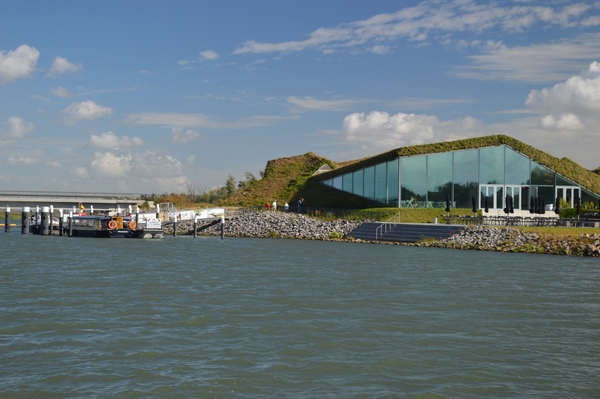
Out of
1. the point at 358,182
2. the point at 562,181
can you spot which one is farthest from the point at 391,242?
the point at 562,181

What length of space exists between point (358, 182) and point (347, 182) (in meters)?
1.94

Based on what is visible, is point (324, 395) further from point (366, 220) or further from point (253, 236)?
point (253, 236)

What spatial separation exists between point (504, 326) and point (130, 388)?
29.4 ft

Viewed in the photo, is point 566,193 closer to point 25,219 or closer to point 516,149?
point 516,149

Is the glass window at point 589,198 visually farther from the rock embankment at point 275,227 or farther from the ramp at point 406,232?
the rock embankment at point 275,227

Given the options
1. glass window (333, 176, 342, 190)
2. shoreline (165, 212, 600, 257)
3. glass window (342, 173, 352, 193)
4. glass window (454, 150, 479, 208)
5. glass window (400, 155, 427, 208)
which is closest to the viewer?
shoreline (165, 212, 600, 257)

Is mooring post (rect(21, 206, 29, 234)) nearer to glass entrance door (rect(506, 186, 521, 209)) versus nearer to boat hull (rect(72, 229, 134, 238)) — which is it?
boat hull (rect(72, 229, 134, 238))

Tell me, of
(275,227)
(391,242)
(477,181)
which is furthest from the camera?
(275,227)

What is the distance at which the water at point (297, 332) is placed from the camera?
10.4 meters

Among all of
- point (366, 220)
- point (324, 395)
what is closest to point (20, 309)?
point (324, 395)

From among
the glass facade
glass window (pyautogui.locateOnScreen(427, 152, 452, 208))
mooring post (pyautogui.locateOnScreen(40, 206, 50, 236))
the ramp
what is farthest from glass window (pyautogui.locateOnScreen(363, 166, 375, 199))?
mooring post (pyautogui.locateOnScreen(40, 206, 50, 236))

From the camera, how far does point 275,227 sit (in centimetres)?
5384

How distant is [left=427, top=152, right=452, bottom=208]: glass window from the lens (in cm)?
5044

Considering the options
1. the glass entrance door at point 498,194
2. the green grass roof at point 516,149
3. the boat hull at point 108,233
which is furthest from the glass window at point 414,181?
the boat hull at point 108,233
